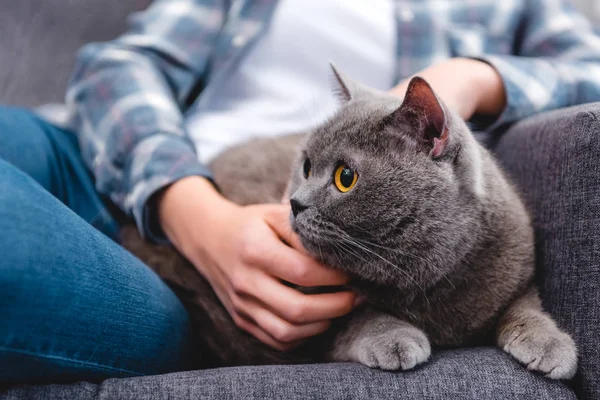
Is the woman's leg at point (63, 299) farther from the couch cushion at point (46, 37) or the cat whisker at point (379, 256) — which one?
the couch cushion at point (46, 37)

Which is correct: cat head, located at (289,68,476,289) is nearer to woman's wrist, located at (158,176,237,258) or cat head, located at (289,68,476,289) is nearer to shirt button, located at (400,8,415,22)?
woman's wrist, located at (158,176,237,258)

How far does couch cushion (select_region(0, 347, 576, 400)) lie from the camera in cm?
64

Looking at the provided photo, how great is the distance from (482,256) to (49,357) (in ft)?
2.23

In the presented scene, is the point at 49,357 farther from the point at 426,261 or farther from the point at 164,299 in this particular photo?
the point at 426,261

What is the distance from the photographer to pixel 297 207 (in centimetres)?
79

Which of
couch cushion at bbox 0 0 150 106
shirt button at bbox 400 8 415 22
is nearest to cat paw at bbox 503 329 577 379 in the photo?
shirt button at bbox 400 8 415 22

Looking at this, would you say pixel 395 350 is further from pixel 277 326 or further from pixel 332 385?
pixel 277 326

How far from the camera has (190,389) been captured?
65 centimetres

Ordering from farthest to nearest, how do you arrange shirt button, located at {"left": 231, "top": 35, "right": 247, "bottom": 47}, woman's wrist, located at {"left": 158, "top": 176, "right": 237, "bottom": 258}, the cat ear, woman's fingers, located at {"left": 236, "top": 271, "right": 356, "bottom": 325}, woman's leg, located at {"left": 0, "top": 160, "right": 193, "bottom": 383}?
shirt button, located at {"left": 231, "top": 35, "right": 247, "bottom": 47} → woman's wrist, located at {"left": 158, "top": 176, "right": 237, "bottom": 258} → woman's fingers, located at {"left": 236, "top": 271, "right": 356, "bottom": 325} → the cat ear → woman's leg, located at {"left": 0, "top": 160, "right": 193, "bottom": 383}

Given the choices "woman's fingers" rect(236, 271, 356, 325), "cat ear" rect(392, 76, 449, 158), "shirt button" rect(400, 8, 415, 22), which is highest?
"cat ear" rect(392, 76, 449, 158)

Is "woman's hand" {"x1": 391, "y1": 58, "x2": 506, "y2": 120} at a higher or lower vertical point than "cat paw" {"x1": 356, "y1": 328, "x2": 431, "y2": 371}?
higher

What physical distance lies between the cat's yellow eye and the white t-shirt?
0.59m

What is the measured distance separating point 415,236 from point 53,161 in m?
0.87

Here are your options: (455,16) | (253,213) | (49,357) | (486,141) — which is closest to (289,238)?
(253,213)
